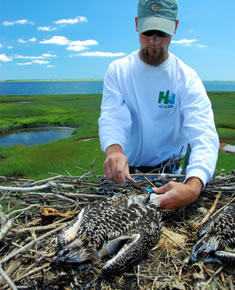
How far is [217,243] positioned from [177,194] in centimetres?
52

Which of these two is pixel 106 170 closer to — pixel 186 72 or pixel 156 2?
pixel 186 72

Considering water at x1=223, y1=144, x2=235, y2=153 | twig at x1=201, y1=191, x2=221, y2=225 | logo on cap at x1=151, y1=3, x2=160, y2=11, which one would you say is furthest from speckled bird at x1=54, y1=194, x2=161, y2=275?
water at x1=223, y1=144, x2=235, y2=153

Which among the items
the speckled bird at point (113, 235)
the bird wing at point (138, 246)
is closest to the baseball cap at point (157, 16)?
the speckled bird at point (113, 235)

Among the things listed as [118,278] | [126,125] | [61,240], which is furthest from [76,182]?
[118,278]

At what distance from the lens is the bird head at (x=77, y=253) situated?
6.43 feet

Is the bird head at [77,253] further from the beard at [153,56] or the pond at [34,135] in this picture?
the pond at [34,135]

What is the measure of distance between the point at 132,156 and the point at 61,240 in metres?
2.07

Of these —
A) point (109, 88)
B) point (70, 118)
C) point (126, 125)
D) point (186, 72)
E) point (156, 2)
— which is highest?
point (156, 2)

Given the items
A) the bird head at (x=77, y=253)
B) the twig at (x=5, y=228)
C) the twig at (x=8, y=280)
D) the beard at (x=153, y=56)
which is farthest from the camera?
the beard at (x=153, y=56)

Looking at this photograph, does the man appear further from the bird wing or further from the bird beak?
the bird beak

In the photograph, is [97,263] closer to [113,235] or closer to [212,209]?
[113,235]

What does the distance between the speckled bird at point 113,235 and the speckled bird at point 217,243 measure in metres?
0.36

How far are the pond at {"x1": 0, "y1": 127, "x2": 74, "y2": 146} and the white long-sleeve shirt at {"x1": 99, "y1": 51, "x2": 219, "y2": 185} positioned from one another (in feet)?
33.6

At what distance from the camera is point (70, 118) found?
17.6 metres
